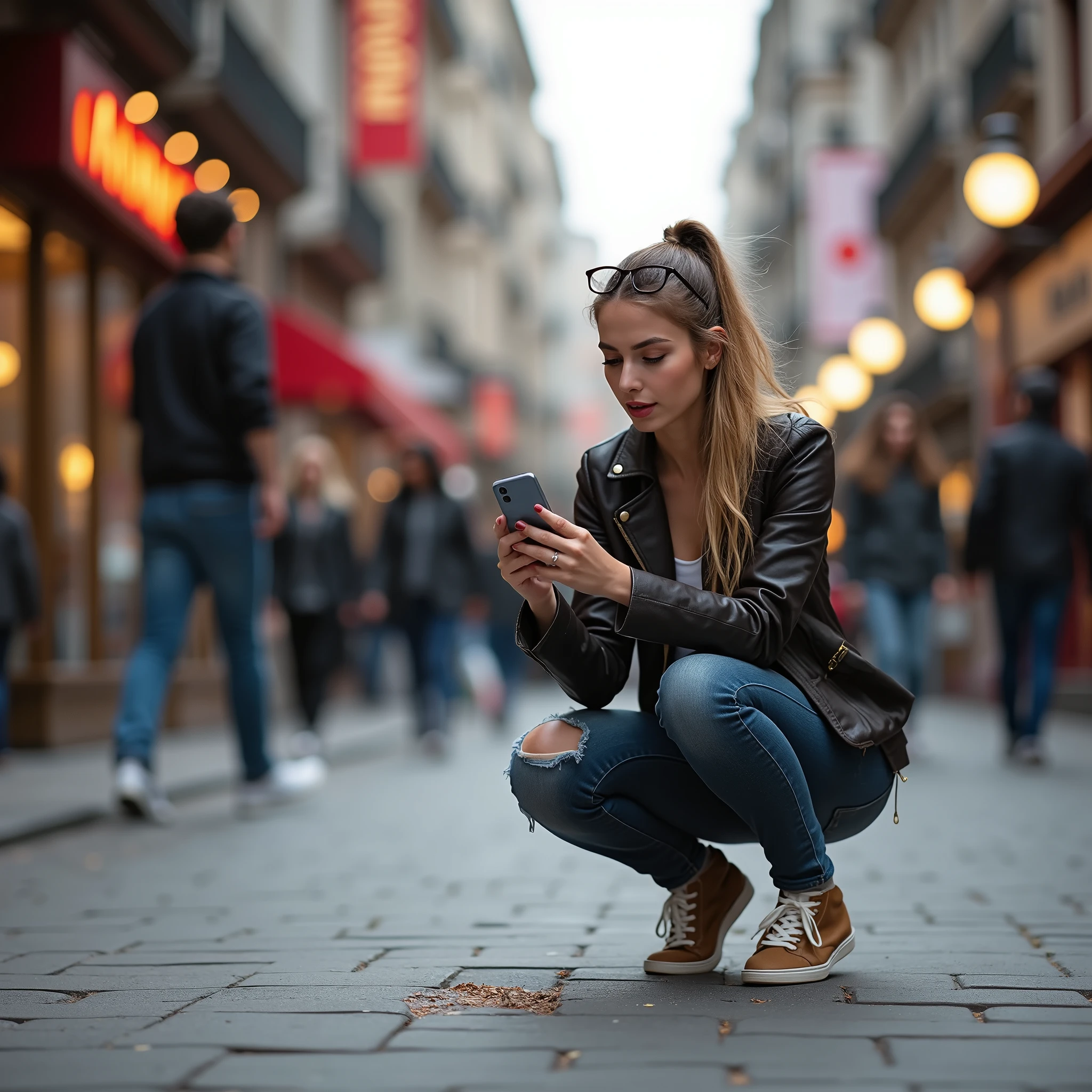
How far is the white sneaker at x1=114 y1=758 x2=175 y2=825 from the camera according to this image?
5625mm

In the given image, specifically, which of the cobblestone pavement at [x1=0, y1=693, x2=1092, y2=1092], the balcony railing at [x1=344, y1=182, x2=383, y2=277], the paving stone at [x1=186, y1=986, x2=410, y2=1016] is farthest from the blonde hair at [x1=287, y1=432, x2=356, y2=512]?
the balcony railing at [x1=344, y1=182, x2=383, y2=277]

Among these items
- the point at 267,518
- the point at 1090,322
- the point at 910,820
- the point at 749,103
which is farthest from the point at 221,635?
A: the point at 749,103

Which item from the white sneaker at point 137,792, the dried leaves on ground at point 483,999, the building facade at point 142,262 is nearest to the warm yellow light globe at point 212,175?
the building facade at point 142,262

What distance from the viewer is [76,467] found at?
10328mm

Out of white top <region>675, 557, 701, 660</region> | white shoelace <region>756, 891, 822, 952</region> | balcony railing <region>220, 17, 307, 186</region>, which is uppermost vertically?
balcony railing <region>220, 17, 307, 186</region>

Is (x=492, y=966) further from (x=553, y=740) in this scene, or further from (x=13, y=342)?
(x=13, y=342)

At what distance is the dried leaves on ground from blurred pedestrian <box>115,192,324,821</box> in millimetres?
3054

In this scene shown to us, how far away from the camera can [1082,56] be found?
1462cm

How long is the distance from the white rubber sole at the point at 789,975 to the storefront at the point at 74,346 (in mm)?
6908

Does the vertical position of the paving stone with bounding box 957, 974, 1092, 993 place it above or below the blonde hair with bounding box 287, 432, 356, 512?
below

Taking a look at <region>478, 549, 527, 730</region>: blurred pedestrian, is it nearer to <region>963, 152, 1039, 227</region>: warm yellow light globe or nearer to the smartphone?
<region>963, 152, 1039, 227</region>: warm yellow light globe

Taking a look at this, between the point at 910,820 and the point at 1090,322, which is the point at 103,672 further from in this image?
the point at 1090,322

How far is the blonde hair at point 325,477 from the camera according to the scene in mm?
9078

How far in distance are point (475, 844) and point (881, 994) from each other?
2758 millimetres
